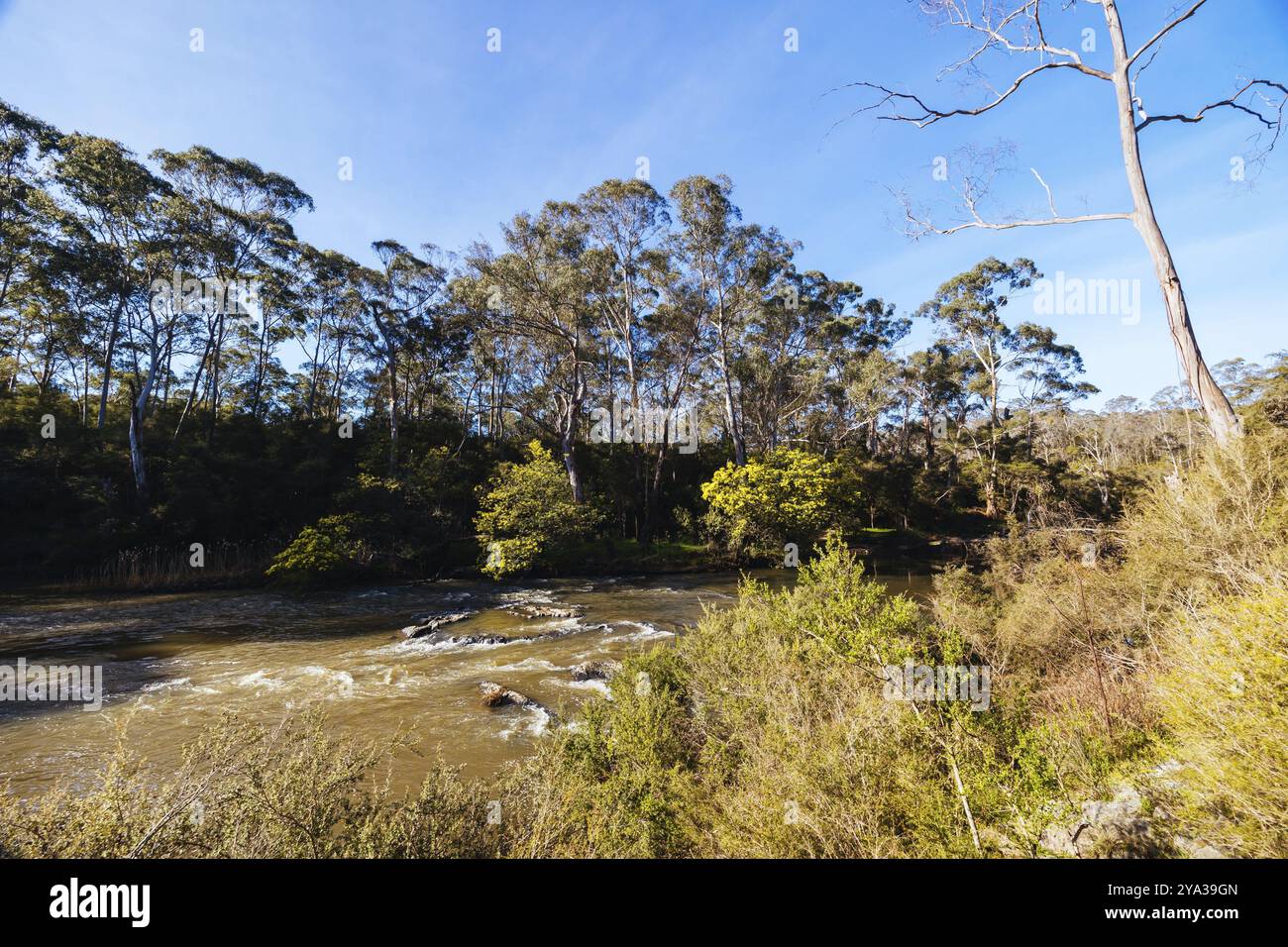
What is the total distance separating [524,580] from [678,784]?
1544 centimetres

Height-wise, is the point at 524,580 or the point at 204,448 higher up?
the point at 204,448

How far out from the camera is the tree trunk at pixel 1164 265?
4.82 meters

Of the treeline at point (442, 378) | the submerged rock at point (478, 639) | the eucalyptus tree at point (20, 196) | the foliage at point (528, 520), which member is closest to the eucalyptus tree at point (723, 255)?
the treeline at point (442, 378)

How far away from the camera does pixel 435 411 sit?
101 feet

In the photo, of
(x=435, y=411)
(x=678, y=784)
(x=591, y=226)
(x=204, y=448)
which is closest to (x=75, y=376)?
(x=204, y=448)

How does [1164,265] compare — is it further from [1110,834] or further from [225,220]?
[225,220]
